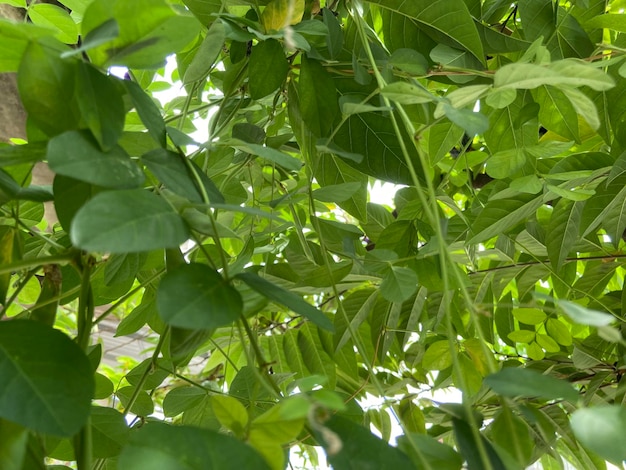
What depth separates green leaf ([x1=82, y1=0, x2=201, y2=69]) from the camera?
0.24 meters

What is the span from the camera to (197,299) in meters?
0.20

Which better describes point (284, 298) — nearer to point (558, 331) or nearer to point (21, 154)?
point (21, 154)

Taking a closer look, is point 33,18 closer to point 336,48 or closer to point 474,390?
point 336,48

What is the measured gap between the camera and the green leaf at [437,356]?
526 millimetres

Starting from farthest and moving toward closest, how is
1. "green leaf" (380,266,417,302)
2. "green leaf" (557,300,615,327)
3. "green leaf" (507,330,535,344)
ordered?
"green leaf" (507,330,535,344), "green leaf" (380,266,417,302), "green leaf" (557,300,615,327)

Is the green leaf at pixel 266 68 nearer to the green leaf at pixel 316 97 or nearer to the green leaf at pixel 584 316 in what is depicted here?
the green leaf at pixel 316 97

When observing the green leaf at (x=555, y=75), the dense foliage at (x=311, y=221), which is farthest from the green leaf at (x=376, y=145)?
the green leaf at (x=555, y=75)

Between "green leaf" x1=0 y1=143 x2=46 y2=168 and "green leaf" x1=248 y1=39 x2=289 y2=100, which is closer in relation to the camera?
"green leaf" x1=0 y1=143 x2=46 y2=168

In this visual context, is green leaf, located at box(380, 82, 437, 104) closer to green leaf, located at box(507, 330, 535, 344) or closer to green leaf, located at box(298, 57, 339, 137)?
green leaf, located at box(298, 57, 339, 137)

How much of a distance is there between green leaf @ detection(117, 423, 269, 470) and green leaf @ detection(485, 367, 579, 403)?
3.1 inches

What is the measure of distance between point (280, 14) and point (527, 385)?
27cm

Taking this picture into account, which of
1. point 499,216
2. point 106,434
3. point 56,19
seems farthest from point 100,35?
point 56,19

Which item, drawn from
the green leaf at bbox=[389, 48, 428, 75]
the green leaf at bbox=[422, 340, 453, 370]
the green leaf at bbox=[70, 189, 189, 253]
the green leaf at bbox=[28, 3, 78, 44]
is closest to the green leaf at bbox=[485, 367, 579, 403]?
the green leaf at bbox=[70, 189, 189, 253]

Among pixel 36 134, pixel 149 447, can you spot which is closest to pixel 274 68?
pixel 36 134
